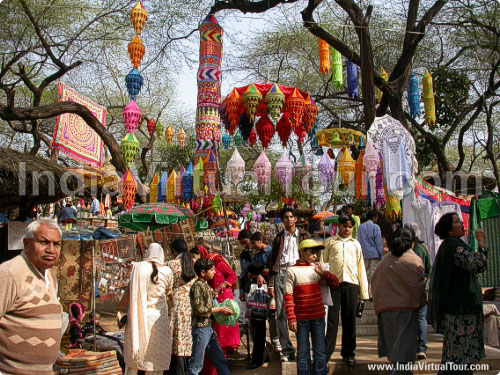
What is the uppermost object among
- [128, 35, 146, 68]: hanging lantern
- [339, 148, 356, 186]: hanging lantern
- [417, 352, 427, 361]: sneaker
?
[128, 35, 146, 68]: hanging lantern

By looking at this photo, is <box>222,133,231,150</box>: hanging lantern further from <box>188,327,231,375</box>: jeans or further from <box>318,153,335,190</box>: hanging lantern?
→ <box>188,327,231,375</box>: jeans

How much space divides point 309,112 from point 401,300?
5.26 meters

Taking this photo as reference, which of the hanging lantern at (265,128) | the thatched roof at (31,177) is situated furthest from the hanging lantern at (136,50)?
the hanging lantern at (265,128)

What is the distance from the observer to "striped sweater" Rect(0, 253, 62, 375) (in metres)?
2.72

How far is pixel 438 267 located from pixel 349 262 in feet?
4.05

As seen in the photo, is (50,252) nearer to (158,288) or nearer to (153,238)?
(158,288)

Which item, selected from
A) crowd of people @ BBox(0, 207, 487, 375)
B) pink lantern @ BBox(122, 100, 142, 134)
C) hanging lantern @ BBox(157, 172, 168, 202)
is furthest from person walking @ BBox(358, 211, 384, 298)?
hanging lantern @ BBox(157, 172, 168, 202)

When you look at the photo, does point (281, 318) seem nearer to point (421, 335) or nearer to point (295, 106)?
point (421, 335)

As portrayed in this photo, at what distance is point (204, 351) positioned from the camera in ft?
15.6

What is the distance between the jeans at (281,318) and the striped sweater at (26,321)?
295 cm

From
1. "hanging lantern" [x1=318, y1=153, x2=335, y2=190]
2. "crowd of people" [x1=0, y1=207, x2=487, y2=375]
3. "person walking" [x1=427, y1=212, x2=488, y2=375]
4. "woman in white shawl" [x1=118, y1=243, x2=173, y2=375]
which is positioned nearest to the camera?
"crowd of people" [x1=0, y1=207, x2=487, y2=375]

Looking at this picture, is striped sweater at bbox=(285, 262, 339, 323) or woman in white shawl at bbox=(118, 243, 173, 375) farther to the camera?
striped sweater at bbox=(285, 262, 339, 323)

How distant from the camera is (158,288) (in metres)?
4.67

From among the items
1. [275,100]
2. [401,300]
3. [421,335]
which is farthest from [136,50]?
[421,335]
